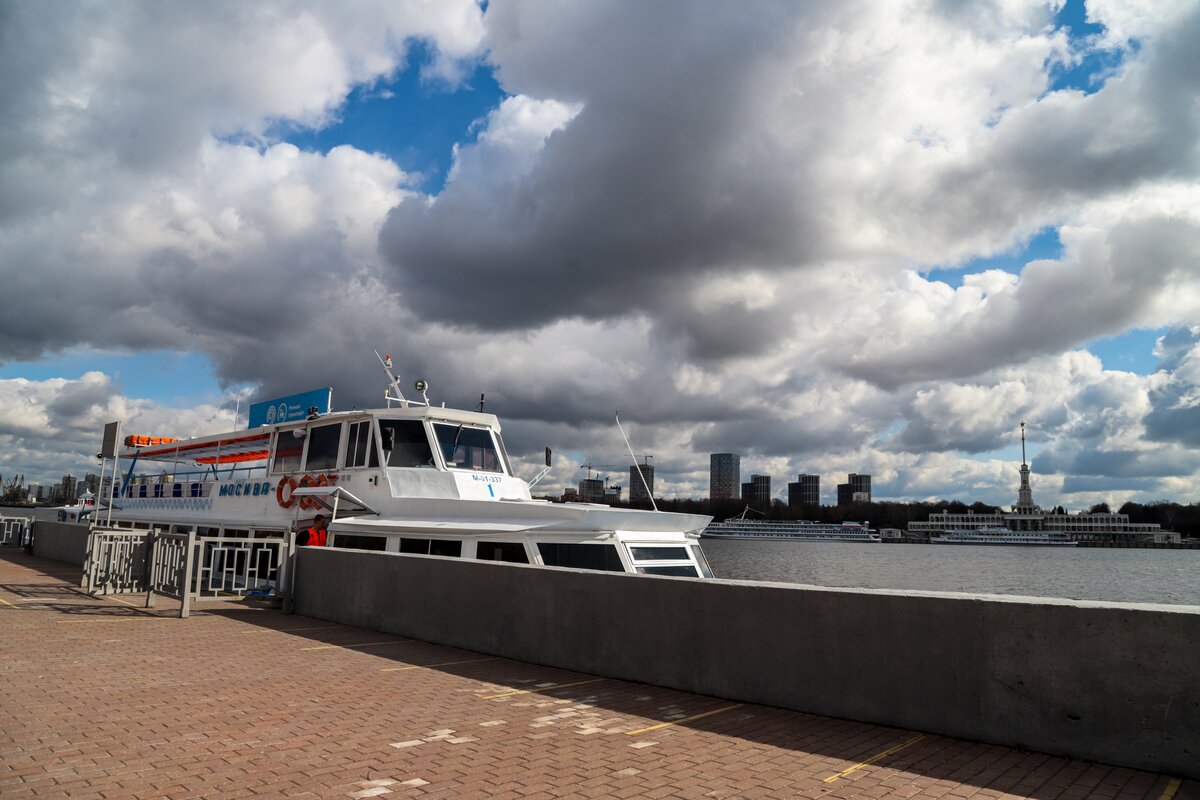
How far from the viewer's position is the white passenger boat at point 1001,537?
554 ft

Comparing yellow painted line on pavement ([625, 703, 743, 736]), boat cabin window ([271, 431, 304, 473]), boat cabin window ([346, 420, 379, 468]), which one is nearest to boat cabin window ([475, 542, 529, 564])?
boat cabin window ([346, 420, 379, 468])

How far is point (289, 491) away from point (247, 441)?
377 cm

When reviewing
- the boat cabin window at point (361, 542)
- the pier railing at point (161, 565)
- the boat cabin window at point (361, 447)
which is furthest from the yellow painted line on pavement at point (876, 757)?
the boat cabin window at point (361, 447)

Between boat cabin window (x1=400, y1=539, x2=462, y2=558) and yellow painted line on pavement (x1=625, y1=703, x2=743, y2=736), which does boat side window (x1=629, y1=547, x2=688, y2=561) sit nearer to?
boat cabin window (x1=400, y1=539, x2=462, y2=558)

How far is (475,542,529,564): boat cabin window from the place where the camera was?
12641 millimetres

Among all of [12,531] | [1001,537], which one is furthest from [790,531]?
[12,531]

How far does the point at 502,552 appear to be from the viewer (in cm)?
1290

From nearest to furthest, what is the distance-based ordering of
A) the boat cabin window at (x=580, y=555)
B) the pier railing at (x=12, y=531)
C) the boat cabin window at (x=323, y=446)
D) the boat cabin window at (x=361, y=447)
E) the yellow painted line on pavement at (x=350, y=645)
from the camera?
the yellow painted line on pavement at (x=350, y=645) → the boat cabin window at (x=580, y=555) → the boat cabin window at (x=361, y=447) → the boat cabin window at (x=323, y=446) → the pier railing at (x=12, y=531)

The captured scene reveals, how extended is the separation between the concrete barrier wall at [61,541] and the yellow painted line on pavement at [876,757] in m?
23.4

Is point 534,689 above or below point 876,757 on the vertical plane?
below

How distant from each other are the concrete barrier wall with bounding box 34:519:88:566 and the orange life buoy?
7934 millimetres

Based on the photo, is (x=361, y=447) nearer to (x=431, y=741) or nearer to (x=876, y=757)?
(x=431, y=741)

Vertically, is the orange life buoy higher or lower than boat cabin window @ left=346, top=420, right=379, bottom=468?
lower

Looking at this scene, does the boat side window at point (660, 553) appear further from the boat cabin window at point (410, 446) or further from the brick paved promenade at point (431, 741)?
the boat cabin window at point (410, 446)
